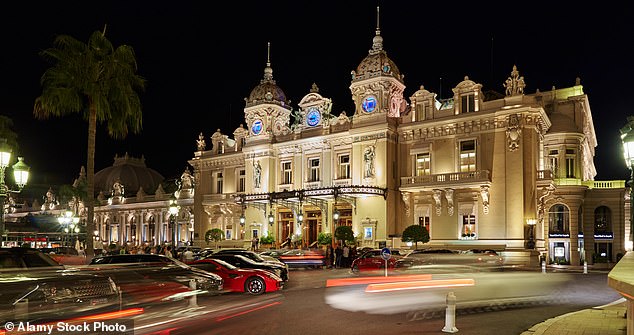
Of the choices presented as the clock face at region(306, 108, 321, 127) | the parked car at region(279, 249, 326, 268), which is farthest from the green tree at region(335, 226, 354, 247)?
the clock face at region(306, 108, 321, 127)

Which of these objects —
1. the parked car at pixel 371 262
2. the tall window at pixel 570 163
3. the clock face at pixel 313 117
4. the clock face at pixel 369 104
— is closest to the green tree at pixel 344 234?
the clock face at pixel 369 104

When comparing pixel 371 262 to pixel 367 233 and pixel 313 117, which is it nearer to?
pixel 367 233

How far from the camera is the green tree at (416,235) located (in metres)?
38.1

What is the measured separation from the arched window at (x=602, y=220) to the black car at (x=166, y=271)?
3370cm

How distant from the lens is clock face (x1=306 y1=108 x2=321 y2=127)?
156 ft

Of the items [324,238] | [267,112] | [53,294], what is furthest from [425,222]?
[53,294]

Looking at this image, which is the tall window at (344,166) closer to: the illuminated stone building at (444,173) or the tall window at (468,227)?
the illuminated stone building at (444,173)

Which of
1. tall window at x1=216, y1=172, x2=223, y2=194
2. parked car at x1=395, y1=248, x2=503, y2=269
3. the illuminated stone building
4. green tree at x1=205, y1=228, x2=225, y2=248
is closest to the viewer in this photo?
parked car at x1=395, y1=248, x2=503, y2=269

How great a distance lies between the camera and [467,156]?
40.8 metres

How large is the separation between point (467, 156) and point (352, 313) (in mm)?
28350

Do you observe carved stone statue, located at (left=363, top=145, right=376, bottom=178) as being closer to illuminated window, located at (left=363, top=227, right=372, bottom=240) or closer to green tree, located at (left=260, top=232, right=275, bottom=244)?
illuminated window, located at (left=363, top=227, right=372, bottom=240)

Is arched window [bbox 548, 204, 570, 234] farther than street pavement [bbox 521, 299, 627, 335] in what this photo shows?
Yes

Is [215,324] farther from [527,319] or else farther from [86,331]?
[527,319]

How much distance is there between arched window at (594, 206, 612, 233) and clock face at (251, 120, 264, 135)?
27.9 meters
